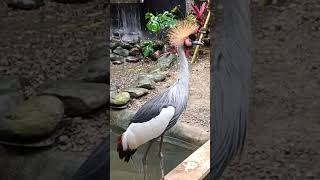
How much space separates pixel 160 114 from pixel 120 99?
1.44m

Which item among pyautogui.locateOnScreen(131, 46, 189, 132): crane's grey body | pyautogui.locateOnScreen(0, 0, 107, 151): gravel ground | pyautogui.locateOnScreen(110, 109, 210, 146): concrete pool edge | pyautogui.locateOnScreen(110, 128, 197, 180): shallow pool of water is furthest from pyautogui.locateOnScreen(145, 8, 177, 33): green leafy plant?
pyautogui.locateOnScreen(0, 0, 107, 151): gravel ground

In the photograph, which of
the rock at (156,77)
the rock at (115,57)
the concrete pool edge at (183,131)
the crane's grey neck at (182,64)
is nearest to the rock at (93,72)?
the crane's grey neck at (182,64)

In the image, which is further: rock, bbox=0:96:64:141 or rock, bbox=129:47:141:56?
rock, bbox=129:47:141:56

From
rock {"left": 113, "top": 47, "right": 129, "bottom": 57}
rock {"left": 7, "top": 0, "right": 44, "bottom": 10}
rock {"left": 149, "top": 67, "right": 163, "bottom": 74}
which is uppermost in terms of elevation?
rock {"left": 7, "top": 0, "right": 44, "bottom": 10}

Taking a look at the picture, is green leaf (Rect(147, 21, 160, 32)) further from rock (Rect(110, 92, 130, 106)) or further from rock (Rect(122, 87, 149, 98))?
rock (Rect(110, 92, 130, 106))

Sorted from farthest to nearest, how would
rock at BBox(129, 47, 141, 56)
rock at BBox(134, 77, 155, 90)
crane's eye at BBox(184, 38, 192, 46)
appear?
rock at BBox(129, 47, 141, 56) → rock at BBox(134, 77, 155, 90) → crane's eye at BBox(184, 38, 192, 46)

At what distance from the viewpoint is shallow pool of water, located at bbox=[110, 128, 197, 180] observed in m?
2.64

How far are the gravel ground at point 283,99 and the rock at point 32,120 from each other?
1.95 ft

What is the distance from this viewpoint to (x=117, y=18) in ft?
12.2

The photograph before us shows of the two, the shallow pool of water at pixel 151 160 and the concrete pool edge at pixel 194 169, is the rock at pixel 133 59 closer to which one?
the shallow pool of water at pixel 151 160

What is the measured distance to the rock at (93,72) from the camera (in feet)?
4.62

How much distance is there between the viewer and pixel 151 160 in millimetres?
2715

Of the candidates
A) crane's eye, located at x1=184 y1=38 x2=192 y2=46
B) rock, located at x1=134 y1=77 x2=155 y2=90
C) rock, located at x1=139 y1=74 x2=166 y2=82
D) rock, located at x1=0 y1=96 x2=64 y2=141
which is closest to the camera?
rock, located at x1=0 y1=96 x2=64 y2=141

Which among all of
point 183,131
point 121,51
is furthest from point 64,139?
point 121,51
